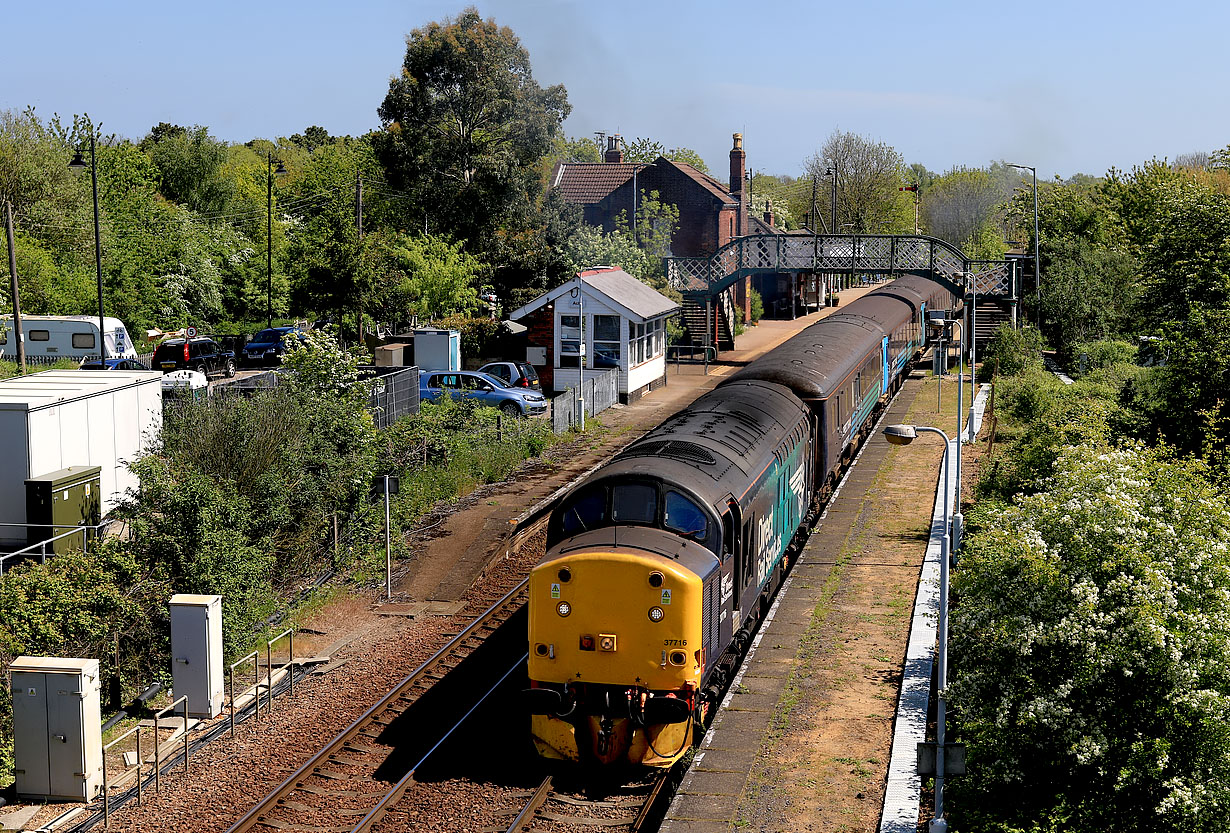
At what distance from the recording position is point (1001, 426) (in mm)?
34969

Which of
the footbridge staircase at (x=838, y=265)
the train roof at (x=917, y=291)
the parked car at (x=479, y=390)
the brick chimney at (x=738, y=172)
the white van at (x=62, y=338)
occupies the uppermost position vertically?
the brick chimney at (x=738, y=172)

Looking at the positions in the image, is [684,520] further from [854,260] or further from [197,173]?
[197,173]

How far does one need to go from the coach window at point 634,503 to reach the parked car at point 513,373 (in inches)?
943

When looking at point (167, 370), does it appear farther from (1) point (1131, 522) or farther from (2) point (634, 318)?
(1) point (1131, 522)

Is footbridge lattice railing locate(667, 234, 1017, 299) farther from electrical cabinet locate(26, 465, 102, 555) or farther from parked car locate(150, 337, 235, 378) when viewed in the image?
electrical cabinet locate(26, 465, 102, 555)

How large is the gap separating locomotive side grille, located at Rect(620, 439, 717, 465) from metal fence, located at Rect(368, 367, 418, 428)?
1226 cm

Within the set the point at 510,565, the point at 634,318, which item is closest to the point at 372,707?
the point at 510,565

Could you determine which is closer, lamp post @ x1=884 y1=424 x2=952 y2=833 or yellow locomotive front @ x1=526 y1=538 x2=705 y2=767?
lamp post @ x1=884 y1=424 x2=952 y2=833

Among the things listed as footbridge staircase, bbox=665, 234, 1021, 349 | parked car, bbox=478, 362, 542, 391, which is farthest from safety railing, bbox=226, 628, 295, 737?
footbridge staircase, bbox=665, 234, 1021, 349

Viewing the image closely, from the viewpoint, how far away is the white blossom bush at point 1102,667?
11.1m

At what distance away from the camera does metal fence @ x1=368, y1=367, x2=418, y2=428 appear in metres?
28.3

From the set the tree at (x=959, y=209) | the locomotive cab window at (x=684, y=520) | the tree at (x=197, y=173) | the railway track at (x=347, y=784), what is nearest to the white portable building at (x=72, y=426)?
the railway track at (x=347, y=784)

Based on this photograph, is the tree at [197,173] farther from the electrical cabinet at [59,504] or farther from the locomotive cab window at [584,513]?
the locomotive cab window at [584,513]

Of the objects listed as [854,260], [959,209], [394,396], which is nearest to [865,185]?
[959,209]
